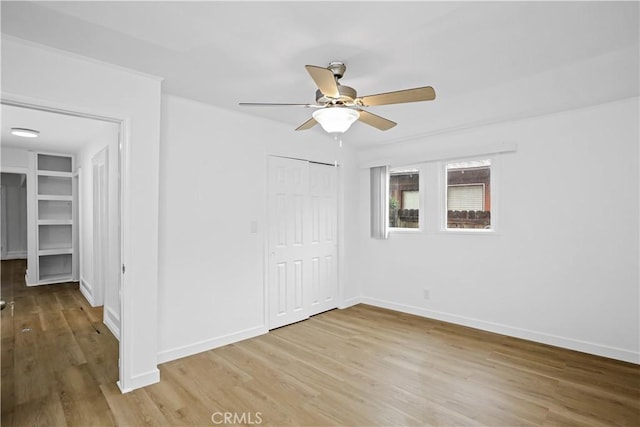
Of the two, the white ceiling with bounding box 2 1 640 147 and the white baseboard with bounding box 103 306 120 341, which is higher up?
the white ceiling with bounding box 2 1 640 147

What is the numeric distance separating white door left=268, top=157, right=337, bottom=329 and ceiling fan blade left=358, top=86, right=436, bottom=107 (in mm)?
1944

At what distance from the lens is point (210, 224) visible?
11.1 ft

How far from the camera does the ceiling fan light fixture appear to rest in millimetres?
2324

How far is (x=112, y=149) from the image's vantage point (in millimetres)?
3736

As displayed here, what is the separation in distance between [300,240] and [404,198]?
5.35ft

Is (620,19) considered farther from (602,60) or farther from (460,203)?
(460,203)

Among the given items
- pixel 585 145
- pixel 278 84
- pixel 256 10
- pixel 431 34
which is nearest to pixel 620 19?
pixel 431 34

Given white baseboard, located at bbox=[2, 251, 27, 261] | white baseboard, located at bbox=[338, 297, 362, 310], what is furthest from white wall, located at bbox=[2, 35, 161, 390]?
white baseboard, located at bbox=[338, 297, 362, 310]

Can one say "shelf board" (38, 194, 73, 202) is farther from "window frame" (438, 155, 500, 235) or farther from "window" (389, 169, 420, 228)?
"window frame" (438, 155, 500, 235)

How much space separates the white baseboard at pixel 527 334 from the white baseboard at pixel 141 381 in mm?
3128

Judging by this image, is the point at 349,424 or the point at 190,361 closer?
the point at 349,424

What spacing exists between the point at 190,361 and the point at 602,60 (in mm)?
4290

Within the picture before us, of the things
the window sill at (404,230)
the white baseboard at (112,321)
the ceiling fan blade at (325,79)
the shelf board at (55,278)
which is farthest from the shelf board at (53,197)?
the window sill at (404,230)

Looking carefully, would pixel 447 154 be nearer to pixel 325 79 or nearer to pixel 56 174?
pixel 325 79
